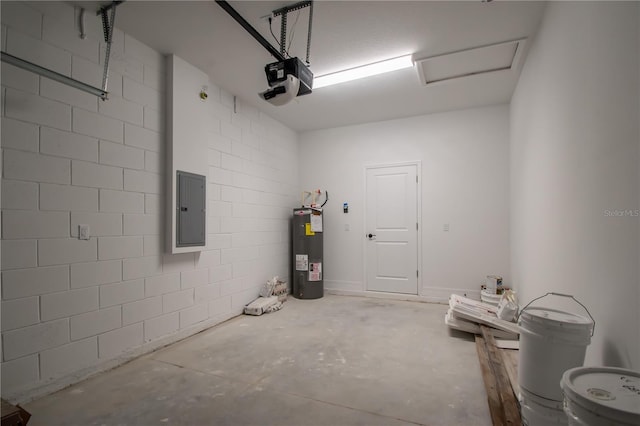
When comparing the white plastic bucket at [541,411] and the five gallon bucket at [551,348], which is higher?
the five gallon bucket at [551,348]

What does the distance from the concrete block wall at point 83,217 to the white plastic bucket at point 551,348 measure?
3.00 m

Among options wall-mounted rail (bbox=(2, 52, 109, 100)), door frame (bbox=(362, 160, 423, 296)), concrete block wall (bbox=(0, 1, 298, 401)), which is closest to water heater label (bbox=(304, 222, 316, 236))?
door frame (bbox=(362, 160, 423, 296))

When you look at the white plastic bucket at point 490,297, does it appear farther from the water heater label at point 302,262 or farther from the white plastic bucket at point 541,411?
the white plastic bucket at point 541,411

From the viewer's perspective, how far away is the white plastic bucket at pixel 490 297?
403 centimetres

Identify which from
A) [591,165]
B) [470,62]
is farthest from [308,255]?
[591,165]

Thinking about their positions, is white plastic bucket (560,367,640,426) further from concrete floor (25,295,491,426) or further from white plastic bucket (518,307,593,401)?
concrete floor (25,295,491,426)

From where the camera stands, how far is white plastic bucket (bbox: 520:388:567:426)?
1.48 m

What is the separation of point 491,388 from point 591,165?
5.18ft

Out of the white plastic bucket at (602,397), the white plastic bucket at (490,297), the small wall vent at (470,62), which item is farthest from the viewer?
the white plastic bucket at (490,297)

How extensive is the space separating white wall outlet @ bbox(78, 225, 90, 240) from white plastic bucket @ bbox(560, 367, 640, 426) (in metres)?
3.05

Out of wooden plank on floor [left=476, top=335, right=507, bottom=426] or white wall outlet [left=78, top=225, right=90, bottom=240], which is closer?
wooden plank on floor [left=476, top=335, right=507, bottom=426]

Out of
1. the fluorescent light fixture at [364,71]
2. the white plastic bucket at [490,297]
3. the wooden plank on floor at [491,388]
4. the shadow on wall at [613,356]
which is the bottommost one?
the wooden plank on floor at [491,388]

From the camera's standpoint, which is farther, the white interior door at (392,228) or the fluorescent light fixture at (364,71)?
the white interior door at (392,228)

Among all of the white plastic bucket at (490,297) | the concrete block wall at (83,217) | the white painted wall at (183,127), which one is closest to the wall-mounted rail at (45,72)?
the concrete block wall at (83,217)
